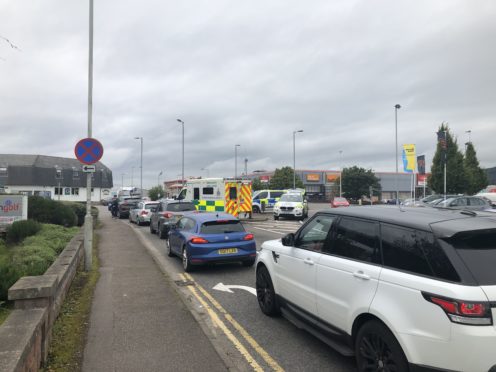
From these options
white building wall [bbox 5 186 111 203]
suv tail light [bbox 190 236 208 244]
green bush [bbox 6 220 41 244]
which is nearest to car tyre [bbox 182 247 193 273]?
suv tail light [bbox 190 236 208 244]

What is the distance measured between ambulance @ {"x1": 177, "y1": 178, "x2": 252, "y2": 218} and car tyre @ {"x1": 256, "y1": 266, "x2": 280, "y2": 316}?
56.9ft

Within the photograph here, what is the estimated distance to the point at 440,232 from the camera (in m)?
3.38

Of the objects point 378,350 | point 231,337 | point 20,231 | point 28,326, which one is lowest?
point 231,337

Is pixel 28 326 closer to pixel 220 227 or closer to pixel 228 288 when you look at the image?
pixel 228 288

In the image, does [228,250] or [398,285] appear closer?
[398,285]

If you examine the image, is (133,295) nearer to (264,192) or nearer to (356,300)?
(356,300)

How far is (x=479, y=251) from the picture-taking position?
10.7ft

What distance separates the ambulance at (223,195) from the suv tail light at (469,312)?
20.9 m

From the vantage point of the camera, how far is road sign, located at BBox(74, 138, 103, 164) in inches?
374

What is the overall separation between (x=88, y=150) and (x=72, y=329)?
5091 mm

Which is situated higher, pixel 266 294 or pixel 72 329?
pixel 266 294

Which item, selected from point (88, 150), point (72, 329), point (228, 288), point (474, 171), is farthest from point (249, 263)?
point (474, 171)

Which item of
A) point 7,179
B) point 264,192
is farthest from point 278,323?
point 7,179

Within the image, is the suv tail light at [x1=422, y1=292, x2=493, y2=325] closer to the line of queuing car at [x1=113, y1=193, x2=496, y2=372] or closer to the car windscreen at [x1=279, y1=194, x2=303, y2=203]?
the line of queuing car at [x1=113, y1=193, x2=496, y2=372]
